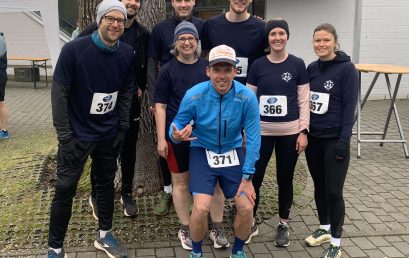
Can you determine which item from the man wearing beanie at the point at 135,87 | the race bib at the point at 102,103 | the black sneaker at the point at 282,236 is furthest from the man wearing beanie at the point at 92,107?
the black sneaker at the point at 282,236

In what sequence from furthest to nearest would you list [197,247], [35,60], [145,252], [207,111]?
[35,60] < [145,252] < [197,247] < [207,111]

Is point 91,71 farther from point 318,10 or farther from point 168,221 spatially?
point 318,10

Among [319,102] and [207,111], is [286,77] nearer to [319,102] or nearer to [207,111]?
[319,102]

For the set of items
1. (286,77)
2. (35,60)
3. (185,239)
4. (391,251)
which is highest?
(286,77)

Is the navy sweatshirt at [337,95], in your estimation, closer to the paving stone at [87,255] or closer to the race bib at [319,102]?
the race bib at [319,102]

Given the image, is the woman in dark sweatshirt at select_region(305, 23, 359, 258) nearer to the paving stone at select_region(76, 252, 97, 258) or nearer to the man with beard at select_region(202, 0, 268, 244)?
the man with beard at select_region(202, 0, 268, 244)

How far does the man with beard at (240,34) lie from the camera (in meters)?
3.61

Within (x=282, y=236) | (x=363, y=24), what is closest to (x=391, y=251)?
(x=282, y=236)

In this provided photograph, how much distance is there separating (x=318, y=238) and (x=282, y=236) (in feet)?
1.04

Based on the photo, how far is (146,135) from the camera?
14.8ft

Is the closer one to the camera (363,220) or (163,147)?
(163,147)

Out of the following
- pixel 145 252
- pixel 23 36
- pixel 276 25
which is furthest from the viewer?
pixel 23 36

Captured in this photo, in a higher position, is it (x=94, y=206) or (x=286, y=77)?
(x=286, y=77)

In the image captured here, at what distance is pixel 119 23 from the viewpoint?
9.98ft
